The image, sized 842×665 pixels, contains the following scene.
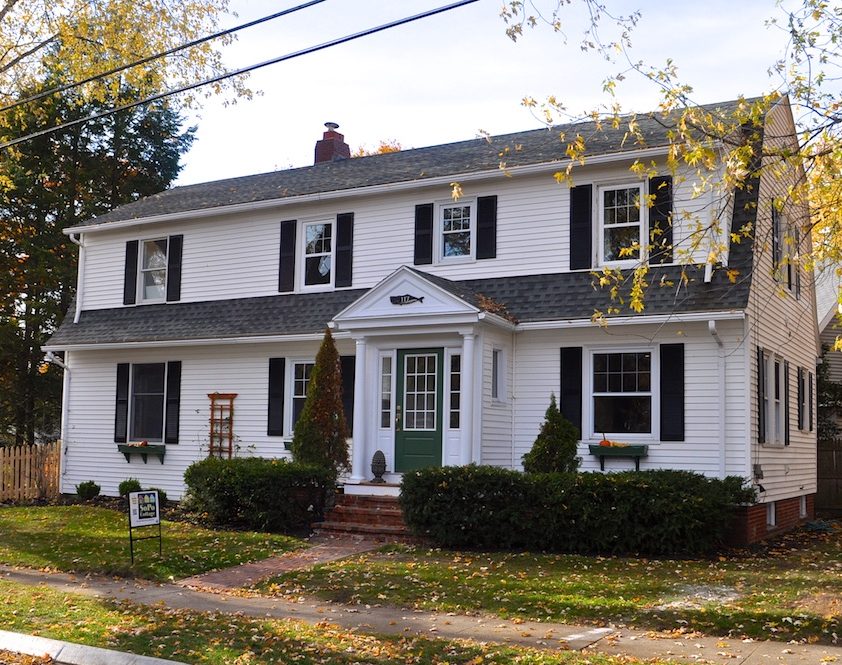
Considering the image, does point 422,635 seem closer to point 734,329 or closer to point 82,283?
point 734,329

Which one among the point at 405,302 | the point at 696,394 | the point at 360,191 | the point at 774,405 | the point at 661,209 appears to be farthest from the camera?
the point at 360,191

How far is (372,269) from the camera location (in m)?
18.1

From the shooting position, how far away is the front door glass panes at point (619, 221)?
51.7 feet

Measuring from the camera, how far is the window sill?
770 inches

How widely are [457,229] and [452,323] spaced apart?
268cm

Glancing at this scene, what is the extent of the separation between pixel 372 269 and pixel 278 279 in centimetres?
218

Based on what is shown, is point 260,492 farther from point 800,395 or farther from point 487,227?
point 800,395

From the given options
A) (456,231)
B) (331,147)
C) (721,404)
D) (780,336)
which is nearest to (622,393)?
(721,404)

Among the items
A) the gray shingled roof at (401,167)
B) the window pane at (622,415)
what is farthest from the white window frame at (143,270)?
the window pane at (622,415)

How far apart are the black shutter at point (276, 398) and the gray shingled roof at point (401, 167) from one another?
3.38 metres

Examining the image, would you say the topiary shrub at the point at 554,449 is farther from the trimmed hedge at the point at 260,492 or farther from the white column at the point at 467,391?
the trimmed hedge at the point at 260,492

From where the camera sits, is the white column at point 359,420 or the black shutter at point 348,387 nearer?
the white column at point 359,420

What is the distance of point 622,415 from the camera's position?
15.4 meters

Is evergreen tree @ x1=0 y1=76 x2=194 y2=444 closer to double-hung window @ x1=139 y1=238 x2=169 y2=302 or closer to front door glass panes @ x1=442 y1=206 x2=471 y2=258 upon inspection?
double-hung window @ x1=139 y1=238 x2=169 y2=302
